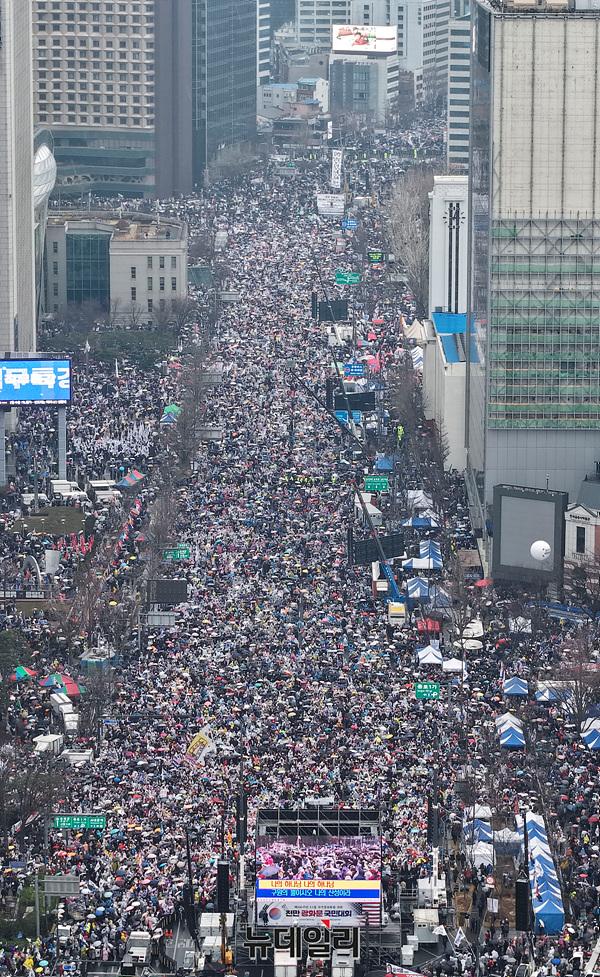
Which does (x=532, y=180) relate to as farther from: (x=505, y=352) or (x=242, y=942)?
(x=242, y=942)

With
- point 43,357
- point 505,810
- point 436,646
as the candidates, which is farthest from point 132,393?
point 505,810

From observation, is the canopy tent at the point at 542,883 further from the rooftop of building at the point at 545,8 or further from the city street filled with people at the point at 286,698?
the rooftop of building at the point at 545,8

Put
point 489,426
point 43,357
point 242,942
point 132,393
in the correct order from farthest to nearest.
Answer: point 132,393 → point 43,357 → point 489,426 → point 242,942

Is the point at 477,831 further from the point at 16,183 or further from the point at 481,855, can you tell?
the point at 16,183

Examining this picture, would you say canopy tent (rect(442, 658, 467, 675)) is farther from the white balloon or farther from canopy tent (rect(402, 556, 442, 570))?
canopy tent (rect(402, 556, 442, 570))

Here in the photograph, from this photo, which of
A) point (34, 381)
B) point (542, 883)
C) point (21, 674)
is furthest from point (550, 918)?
point (34, 381)

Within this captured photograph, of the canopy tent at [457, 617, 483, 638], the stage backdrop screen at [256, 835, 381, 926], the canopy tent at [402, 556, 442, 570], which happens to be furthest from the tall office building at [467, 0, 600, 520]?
the stage backdrop screen at [256, 835, 381, 926]

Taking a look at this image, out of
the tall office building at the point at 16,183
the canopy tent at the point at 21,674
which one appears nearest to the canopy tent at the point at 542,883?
the canopy tent at the point at 21,674
